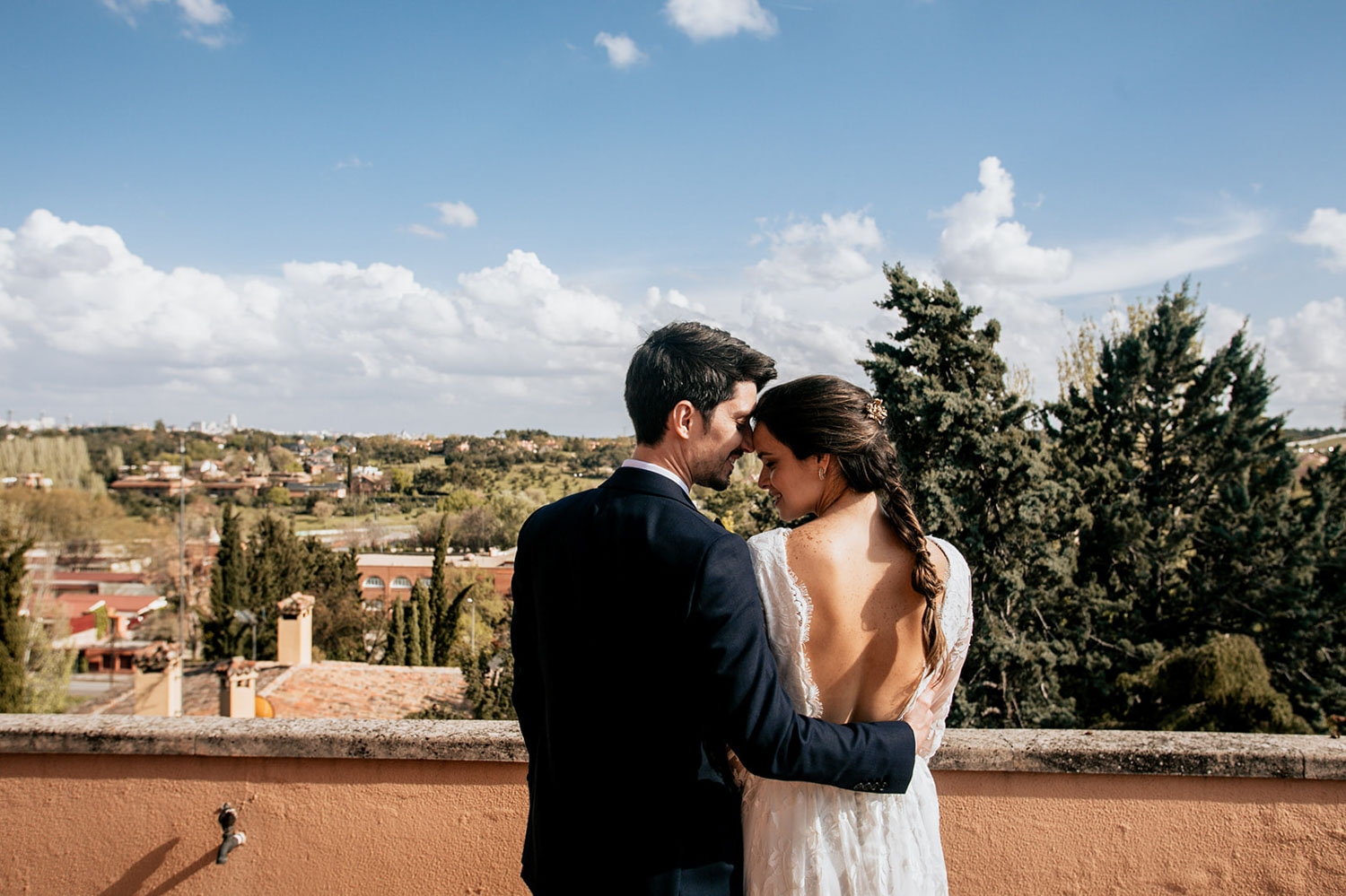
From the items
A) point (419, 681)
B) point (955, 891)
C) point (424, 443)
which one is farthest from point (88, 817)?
point (424, 443)

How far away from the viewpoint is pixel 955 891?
7.68 feet

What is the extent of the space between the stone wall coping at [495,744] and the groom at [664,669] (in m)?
0.96

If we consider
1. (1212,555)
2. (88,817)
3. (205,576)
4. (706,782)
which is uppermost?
(706,782)

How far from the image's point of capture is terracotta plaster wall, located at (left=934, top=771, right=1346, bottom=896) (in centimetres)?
231

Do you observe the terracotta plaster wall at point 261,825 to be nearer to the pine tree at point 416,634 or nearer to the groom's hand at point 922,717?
the groom's hand at point 922,717

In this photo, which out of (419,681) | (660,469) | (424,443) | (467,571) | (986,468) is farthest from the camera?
(424,443)

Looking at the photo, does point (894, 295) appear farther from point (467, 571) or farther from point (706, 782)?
point (467, 571)

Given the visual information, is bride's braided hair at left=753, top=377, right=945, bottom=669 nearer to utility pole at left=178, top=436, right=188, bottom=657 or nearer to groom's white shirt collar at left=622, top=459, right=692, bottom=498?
groom's white shirt collar at left=622, top=459, right=692, bottom=498

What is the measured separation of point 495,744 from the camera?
93.1 inches

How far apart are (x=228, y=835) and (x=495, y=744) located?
33.6 inches

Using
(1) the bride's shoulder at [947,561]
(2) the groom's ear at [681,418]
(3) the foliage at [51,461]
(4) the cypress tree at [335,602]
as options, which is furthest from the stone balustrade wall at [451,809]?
(3) the foliage at [51,461]

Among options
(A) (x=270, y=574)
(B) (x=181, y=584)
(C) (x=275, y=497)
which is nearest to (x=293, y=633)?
(B) (x=181, y=584)

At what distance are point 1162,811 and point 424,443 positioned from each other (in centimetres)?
9283

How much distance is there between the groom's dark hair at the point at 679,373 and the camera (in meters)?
1.45
